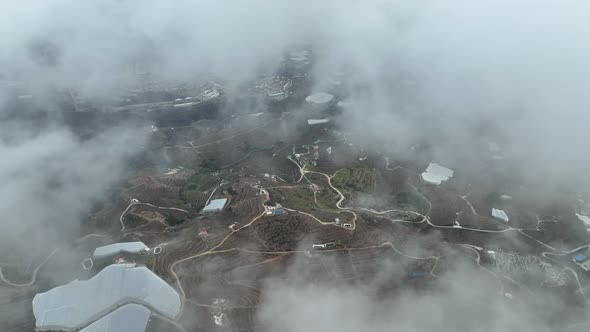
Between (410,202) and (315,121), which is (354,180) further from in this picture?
(315,121)

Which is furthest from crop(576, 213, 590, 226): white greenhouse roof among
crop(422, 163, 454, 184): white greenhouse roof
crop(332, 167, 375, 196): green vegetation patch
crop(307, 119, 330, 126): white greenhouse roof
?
crop(307, 119, 330, 126): white greenhouse roof

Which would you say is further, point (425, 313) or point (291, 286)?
point (291, 286)

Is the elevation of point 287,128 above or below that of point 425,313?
below

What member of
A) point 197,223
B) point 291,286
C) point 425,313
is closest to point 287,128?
point 197,223

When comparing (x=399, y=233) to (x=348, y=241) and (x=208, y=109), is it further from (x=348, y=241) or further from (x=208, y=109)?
(x=208, y=109)

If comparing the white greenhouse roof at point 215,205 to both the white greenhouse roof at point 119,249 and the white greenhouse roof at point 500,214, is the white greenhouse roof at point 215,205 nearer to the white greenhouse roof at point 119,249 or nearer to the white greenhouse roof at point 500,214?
the white greenhouse roof at point 119,249

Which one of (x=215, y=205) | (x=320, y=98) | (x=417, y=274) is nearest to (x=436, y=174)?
(x=417, y=274)
